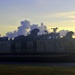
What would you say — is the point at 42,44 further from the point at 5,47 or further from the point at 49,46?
the point at 5,47

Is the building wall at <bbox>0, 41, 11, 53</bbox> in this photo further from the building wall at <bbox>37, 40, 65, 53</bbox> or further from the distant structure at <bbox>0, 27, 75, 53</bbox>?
the building wall at <bbox>37, 40, 65, 53</bbox>

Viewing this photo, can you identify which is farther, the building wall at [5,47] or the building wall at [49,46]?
the building wall at [5,47]

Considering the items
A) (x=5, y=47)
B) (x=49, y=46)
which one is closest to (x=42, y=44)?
(x=49, y=46)

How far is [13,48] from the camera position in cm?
16575

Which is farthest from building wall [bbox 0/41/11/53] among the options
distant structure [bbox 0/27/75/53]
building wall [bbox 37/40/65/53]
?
building wall [bbox 37/40/65/53]

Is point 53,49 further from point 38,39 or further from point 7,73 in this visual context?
point 7,73

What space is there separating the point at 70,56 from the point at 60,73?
2740 inches

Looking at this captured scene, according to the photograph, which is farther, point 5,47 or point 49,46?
point 5,47

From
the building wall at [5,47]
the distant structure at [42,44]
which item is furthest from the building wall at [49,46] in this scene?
the building wall at [5,47]

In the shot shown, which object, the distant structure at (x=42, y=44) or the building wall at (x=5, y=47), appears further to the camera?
the building wall at (x=5, y=47)

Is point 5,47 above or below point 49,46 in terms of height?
above

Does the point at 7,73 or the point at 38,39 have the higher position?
the point at 38,39

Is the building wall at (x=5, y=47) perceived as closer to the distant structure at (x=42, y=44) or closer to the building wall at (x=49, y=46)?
the distant structure at (x=42, y=44)

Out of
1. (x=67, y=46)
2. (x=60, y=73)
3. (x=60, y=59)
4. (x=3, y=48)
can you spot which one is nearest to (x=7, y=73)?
(x=60, y=73)
